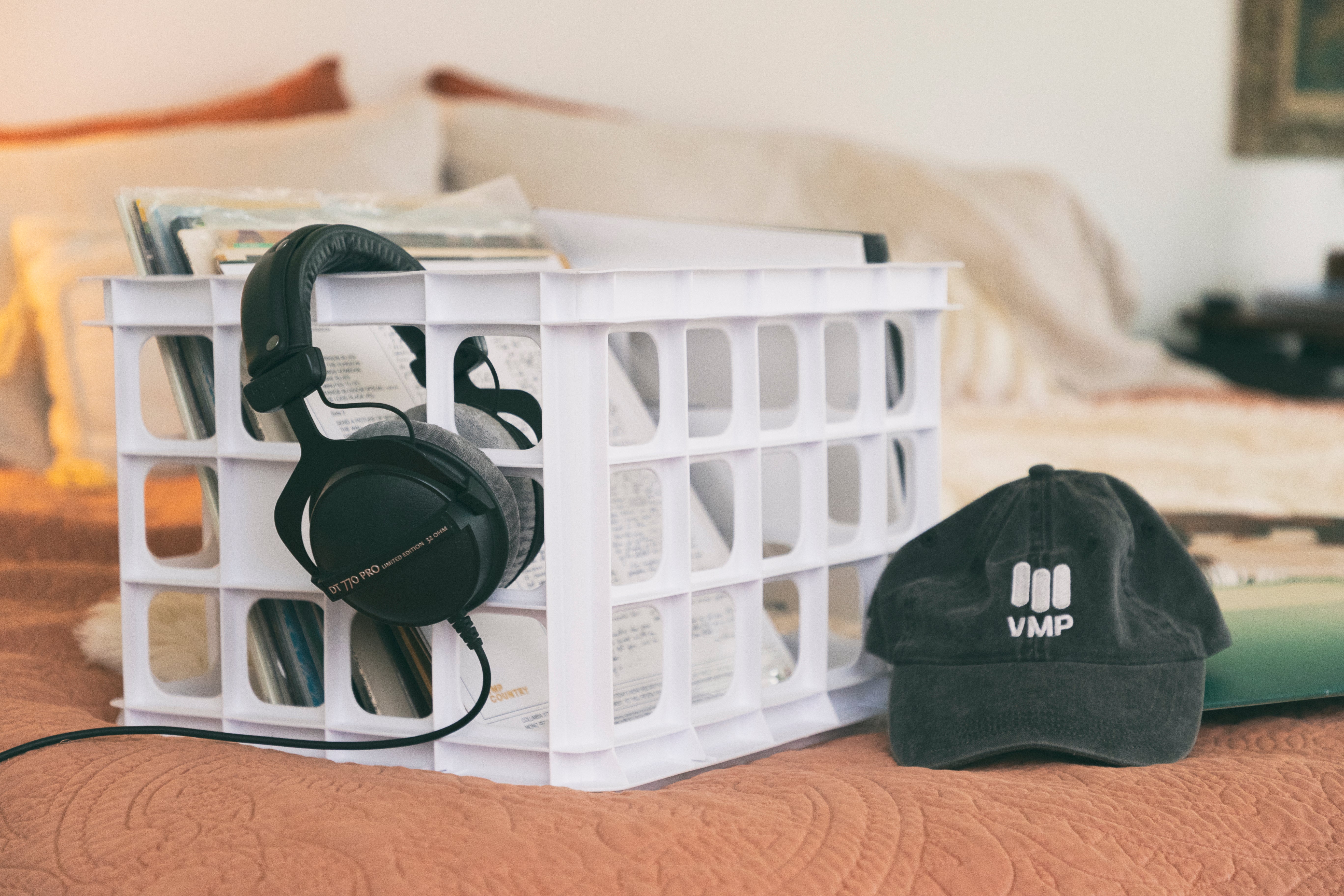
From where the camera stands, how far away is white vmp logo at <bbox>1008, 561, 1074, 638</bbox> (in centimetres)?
51

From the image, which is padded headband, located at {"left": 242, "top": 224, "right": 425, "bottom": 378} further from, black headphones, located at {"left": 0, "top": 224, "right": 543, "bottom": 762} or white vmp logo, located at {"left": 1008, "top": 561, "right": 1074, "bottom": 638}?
white vmp logo, located at {"left": 1008, "top": 561, "right": 1074, "bottom": 638}

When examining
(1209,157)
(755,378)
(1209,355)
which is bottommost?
(1209,355)

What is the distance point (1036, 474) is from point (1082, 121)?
2.16 meters

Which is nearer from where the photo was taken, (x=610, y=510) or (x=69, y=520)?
(x=610, y=510)

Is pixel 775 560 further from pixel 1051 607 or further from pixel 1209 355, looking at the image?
pixel 1209 355

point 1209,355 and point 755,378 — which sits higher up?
point 755,378

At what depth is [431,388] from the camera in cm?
48

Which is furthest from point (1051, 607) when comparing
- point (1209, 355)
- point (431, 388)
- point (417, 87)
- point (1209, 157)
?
point (1209, 157)

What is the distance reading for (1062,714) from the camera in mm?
495

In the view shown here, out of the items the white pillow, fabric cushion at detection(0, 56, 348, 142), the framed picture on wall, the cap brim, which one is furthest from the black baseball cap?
the framed picture on wall

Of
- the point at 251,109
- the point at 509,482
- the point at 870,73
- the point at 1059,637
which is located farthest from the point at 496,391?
the point at 870,73

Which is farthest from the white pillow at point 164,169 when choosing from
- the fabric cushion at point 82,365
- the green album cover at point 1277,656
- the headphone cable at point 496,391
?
the green album cover at point 1277,656

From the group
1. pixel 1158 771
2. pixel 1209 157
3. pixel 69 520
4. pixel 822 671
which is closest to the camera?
pixel 1158 771

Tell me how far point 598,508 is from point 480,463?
0.19ft
